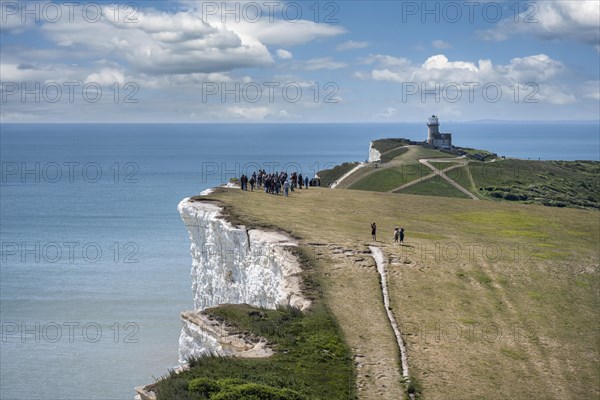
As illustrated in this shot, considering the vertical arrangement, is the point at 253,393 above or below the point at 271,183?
below

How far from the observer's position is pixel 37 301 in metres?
69.2

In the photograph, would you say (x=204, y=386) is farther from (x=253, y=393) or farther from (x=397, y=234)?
(x=397, y=234)

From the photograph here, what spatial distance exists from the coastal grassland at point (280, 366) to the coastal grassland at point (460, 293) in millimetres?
922

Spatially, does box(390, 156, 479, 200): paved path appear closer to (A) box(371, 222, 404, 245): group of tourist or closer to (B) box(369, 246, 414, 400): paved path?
(A) box(371, 222, 404, 245): group of tourist

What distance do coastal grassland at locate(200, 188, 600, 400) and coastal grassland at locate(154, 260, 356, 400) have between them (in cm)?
92

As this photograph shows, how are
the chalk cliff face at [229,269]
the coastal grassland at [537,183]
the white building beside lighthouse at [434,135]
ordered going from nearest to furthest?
the chalk cliff face at [229,269] → the coastal grassland at [537,183] → the white building beside lighthouse at [434,135]

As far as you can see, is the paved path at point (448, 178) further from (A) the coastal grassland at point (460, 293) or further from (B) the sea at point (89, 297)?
(B) the sea at point (89, 297)

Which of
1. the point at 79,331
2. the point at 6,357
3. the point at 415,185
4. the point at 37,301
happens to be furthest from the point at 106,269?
the point at 415,185

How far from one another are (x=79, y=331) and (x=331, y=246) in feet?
90.9

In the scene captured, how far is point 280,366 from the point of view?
27.6 m

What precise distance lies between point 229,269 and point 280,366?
21373 mm

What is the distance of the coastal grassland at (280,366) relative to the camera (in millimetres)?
23797

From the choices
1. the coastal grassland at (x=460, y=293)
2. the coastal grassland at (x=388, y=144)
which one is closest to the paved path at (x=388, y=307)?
the coastal grassland at (x=460, y=293)

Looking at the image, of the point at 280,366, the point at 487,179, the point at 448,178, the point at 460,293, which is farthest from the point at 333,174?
the point at 280,366
